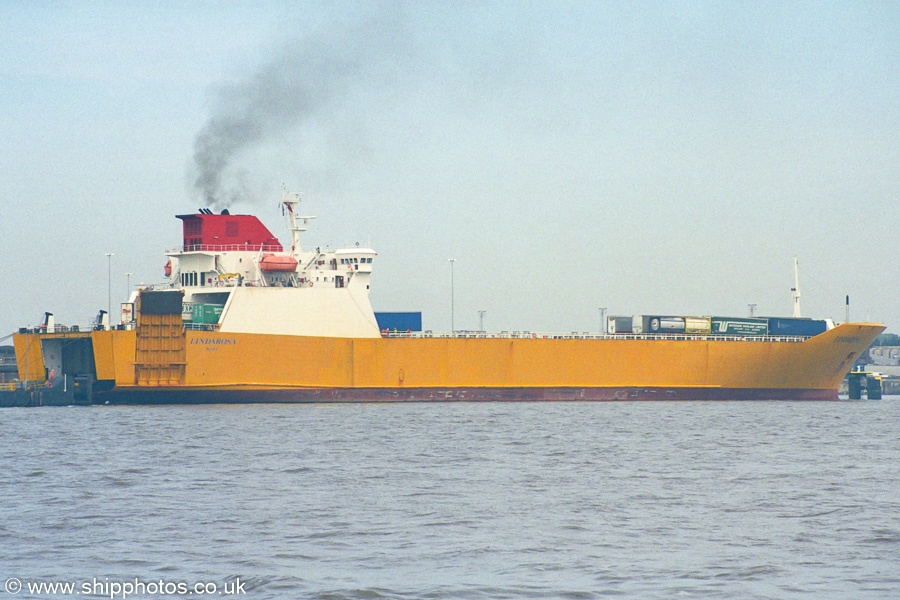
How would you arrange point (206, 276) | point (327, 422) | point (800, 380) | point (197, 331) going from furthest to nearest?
point (800, 380) < point (206, 276) < point (197, 331) < point (327, 422)

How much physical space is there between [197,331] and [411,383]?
942cm

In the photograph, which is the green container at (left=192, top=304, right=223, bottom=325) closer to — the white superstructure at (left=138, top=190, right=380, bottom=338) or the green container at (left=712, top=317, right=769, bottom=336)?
the white superstructure at (left=138, top=190, right=380, bottom=338)

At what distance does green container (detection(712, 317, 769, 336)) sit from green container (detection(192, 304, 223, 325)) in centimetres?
2347

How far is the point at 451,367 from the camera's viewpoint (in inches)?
1729

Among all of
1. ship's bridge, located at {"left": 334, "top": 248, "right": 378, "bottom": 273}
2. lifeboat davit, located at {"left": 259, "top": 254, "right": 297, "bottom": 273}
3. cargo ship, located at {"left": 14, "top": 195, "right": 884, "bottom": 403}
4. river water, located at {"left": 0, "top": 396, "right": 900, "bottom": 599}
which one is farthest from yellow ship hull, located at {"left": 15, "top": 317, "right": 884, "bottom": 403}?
river water, located at {"left": 0, "top": 396, "right": 900, "bottom": 599}

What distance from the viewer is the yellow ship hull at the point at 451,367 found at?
38.7 m

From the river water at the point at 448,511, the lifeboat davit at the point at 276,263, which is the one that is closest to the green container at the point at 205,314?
the lifeboat davit at the point at 276,263

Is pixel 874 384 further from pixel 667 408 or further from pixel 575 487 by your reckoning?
pixel 575 487

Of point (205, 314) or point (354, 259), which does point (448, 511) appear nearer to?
point (205, 314)

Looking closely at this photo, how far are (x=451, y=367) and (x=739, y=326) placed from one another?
14.8m

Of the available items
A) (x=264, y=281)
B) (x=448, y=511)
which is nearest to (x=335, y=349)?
(x=264, y=281)

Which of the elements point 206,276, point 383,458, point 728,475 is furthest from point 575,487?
point 206,276

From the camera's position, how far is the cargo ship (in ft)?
127

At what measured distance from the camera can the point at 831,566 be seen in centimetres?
1313
